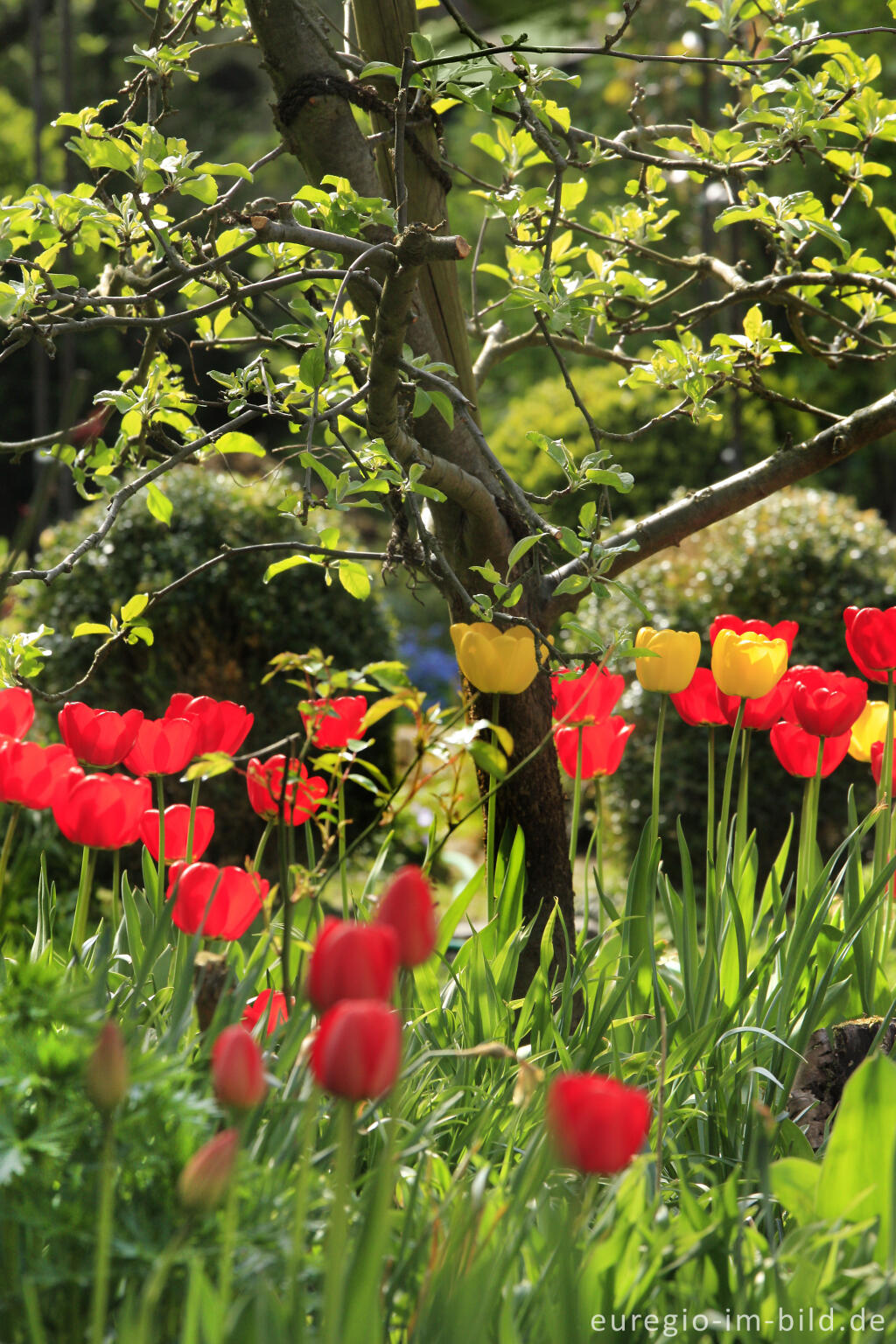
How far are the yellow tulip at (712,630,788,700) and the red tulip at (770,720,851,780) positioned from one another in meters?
0.21


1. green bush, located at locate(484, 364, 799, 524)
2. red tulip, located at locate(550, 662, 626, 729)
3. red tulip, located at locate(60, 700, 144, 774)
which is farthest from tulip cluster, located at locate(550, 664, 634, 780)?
green bush, located at locate(484, 364, 799, 524)

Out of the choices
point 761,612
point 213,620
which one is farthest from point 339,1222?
point 761,612

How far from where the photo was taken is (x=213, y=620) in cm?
→ 432

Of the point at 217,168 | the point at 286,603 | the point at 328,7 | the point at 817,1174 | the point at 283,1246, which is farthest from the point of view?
the point at 328,7

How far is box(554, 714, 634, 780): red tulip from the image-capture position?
6.56ft

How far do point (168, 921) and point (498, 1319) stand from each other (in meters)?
0.87

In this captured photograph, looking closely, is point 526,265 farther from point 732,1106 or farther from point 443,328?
point 732,1106

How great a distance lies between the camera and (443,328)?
223 cm

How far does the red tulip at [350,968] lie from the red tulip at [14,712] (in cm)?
101

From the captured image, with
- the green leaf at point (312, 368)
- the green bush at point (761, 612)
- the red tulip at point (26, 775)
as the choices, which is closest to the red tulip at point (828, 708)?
the green leaf at point (312, 368)

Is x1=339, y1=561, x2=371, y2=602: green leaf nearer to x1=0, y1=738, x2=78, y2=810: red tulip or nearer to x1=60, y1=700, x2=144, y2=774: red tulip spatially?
x1=60, y1=700, x2=144, y2=774: red tulip

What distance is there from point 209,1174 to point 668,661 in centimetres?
126

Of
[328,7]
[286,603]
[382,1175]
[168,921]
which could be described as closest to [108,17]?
[328,7]

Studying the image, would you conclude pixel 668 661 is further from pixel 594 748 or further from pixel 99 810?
pixel 99 810
